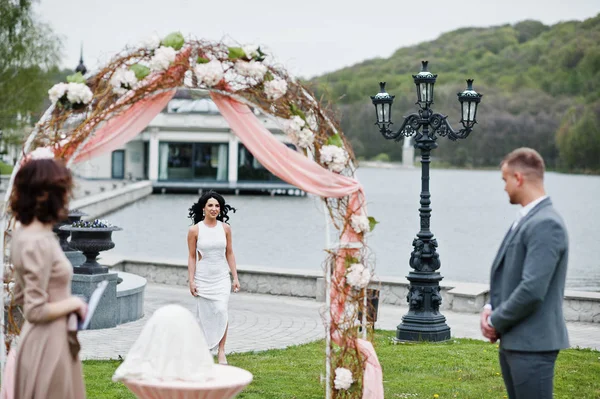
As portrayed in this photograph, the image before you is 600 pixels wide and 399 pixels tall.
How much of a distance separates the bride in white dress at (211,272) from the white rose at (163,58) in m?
3.00

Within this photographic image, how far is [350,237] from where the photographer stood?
740 cm

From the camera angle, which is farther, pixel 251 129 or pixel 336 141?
pixel 336 141

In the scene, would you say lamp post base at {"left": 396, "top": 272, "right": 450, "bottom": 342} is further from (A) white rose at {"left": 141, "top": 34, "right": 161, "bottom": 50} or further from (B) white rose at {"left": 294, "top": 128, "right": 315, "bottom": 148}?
(A) white rose at {"left": 141, "top": 34, "right": 161, "bottom": 50}

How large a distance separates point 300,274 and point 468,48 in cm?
15543

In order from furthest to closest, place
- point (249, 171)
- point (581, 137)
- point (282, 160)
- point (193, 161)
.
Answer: point (581, 137)
point (193, 161)
point (249, 171)
point (282, 160)

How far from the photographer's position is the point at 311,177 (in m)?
→ 7.09

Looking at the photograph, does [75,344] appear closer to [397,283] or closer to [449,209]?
[397,283]

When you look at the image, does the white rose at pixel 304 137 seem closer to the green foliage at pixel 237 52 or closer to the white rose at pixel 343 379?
the green foliage at pixel 237 52

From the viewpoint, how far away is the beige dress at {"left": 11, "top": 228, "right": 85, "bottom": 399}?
457 cm

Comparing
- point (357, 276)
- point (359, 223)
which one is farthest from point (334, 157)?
point (357, 276)

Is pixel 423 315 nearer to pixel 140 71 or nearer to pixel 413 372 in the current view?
pixel 413 372

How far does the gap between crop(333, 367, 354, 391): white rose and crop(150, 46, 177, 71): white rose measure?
2879 millimetres

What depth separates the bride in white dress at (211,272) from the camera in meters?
9.64

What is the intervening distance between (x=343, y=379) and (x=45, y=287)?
326cm
